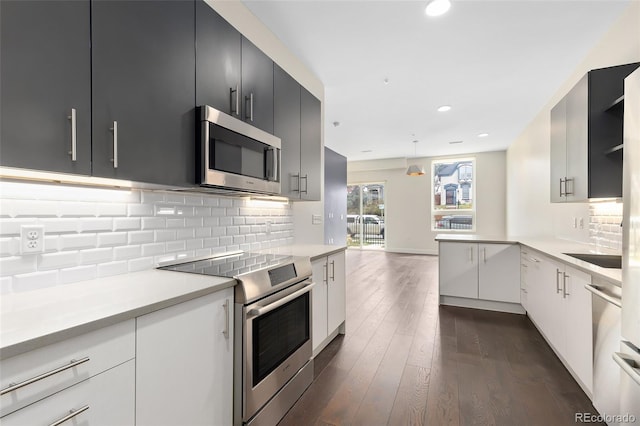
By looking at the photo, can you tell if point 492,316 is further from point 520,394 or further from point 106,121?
point 106,121

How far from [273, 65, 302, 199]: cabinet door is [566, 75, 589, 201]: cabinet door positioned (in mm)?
2205

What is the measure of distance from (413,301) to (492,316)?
0.91 m

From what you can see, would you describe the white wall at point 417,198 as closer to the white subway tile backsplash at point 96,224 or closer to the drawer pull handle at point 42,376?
the white subway tile backsplash at point 96,224

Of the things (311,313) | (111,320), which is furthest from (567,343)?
(111,320)

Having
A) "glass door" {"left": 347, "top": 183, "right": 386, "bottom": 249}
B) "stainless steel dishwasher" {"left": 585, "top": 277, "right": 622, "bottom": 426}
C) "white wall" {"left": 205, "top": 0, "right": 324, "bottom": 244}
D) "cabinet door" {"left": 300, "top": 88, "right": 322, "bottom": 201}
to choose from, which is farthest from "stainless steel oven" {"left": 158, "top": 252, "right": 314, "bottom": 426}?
"glass door" {"left": 347, "top": 183, "right": 386, "bottom": 249}

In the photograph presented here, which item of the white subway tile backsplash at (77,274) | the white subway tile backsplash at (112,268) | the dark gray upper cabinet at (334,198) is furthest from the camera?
the dark gray upper cabinet at (334,198)

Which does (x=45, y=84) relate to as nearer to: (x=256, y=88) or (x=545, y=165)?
(x=256, y=88)

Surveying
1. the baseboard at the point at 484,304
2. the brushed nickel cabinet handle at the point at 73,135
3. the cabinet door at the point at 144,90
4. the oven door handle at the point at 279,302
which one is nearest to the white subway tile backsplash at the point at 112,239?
the cabinet door at the point at 144,90

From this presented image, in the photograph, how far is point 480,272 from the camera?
11.8ft

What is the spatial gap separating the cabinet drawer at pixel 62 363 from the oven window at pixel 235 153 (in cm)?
95

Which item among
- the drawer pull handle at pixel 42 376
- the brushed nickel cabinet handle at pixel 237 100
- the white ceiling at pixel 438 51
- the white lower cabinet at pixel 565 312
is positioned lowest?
the white lower cabinet at pixel 565 312

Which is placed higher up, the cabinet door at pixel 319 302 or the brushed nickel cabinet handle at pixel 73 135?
the brushed nickel cabinet handle at pixel 73 135

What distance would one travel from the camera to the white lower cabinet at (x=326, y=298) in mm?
A: 2297

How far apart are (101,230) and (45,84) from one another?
710 mm
